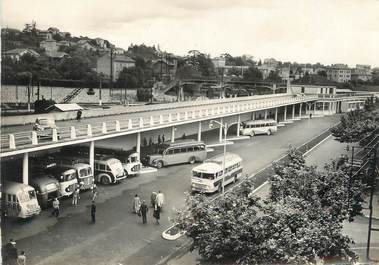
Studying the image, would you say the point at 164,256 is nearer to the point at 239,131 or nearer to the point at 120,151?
the point at 120,151

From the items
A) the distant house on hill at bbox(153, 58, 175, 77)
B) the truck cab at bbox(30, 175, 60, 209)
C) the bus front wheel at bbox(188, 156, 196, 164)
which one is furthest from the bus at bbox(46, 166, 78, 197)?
the distant house on hill at bbox(153, 58, 175, 77)

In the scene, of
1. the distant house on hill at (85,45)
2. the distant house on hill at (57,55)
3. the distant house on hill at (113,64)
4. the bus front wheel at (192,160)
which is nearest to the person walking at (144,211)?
the bus front wheel at (192,160)

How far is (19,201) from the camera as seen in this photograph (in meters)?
18.5

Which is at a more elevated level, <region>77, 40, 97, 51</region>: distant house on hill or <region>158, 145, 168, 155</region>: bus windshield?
<region>77, 40, 97, 51</region>: distant house on hill

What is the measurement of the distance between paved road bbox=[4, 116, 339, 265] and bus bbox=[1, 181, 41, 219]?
1.69ft

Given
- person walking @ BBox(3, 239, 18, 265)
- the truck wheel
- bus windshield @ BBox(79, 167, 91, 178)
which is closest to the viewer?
person walking @ BBox(3, 239, 18, 265)

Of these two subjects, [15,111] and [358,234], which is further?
[15,111]

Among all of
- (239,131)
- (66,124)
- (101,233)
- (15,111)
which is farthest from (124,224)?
(239,131)

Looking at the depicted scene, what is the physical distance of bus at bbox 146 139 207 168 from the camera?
29.7m

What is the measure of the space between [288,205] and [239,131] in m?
31.5

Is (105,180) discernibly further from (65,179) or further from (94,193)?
(94,193)

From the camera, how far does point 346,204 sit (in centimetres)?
1592

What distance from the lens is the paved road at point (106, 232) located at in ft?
53.8

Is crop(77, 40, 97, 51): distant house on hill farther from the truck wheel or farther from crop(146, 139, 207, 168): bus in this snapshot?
the truck wheel
